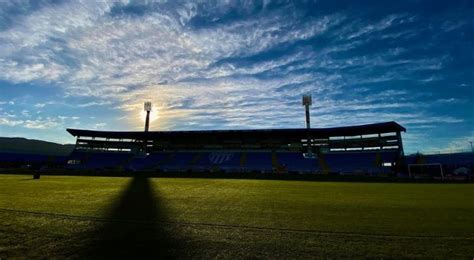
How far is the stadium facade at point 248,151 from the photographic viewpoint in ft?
161

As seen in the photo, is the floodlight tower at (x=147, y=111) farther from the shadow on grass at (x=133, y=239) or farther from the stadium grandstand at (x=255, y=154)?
the shadow on grass at (x=133, y=239)

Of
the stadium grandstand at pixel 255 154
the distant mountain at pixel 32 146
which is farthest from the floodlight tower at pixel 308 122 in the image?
the distant mountain at pixel 32 146

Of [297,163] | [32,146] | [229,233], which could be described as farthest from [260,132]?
[32,146]

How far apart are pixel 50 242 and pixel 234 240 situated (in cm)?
381

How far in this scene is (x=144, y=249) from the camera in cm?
520

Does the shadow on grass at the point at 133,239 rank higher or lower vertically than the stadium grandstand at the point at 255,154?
lower

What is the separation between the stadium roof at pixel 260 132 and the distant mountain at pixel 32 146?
58.9 meters

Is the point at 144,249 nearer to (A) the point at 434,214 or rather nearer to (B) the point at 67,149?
(A) the point at 434,214

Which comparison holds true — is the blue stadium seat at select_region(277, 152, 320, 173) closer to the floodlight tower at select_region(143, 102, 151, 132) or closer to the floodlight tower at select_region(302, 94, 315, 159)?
the floodlight tower at select_region(302, 94, 315, 159)

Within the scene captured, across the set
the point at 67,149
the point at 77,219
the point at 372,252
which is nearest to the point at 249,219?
the point at 372,252

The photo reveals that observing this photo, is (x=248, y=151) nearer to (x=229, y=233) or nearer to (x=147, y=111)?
(x=147, y=111)

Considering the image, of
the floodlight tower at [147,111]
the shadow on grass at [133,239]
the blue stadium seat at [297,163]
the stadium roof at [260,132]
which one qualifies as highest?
the floodlight tower at [147,111]

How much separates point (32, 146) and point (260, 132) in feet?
345

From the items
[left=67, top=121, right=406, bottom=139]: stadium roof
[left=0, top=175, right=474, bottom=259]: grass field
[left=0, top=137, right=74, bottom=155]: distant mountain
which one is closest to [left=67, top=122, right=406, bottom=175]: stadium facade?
[left=67, top=121, right=406, bottom=139]: stadium roof
